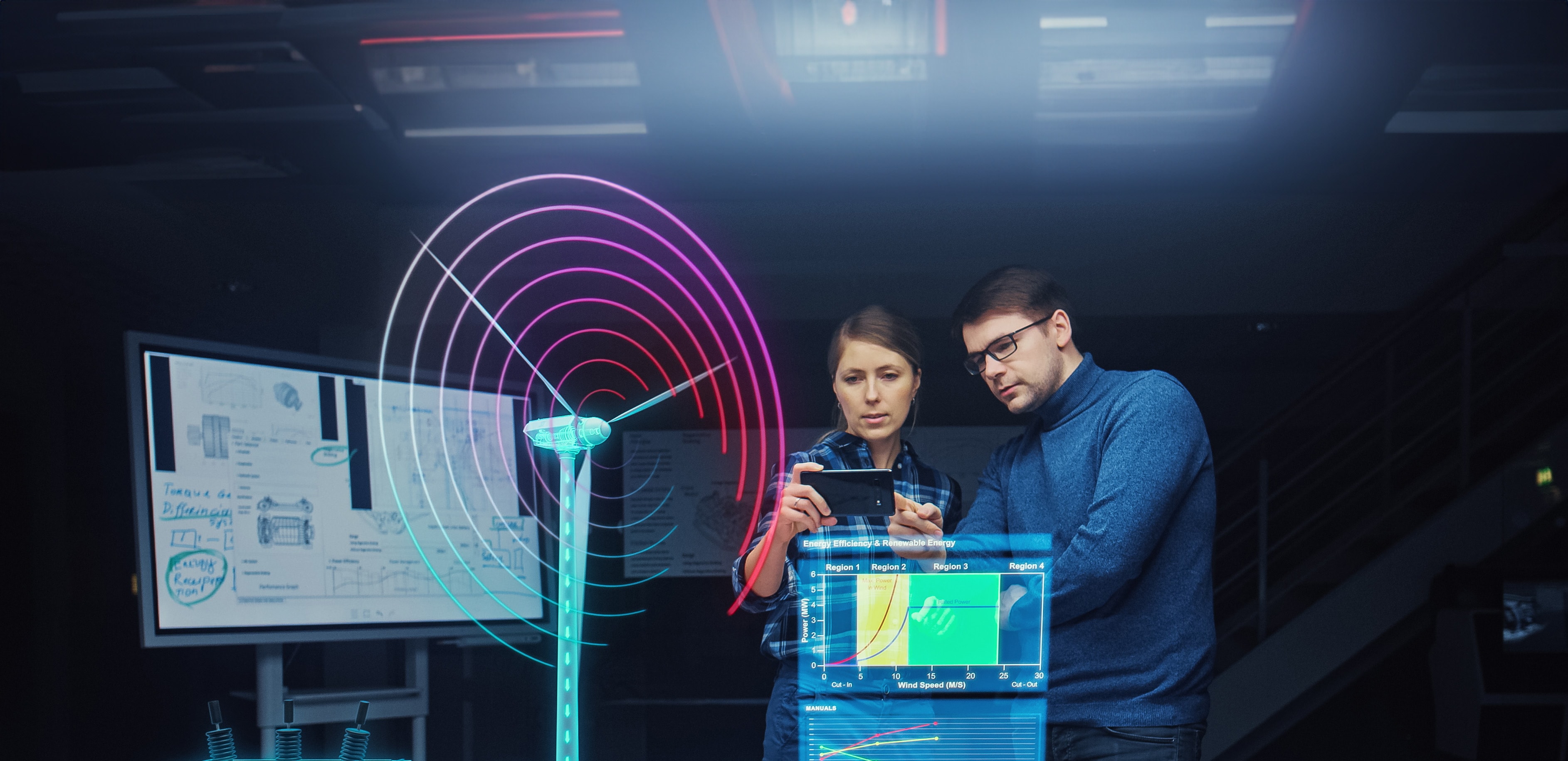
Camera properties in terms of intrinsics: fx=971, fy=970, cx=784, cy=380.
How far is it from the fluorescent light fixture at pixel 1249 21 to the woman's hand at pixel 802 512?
122 cm

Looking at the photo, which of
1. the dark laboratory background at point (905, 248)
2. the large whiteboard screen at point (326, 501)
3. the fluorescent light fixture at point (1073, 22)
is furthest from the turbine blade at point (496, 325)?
the fluorescent light fixture at point (1073, 22)

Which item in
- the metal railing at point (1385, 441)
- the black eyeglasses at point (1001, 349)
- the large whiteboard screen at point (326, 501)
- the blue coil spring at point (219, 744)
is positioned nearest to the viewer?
the blue coil spring at point (219, 744)

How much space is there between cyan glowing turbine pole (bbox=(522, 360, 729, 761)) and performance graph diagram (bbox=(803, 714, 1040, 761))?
0.38 meters

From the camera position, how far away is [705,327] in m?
3.08

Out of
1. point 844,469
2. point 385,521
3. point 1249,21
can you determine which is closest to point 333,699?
point 385,521

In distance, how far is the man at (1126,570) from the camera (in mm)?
1429

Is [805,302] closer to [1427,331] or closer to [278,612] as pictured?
[278,612]

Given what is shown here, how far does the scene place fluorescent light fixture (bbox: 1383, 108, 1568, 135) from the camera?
233 cm

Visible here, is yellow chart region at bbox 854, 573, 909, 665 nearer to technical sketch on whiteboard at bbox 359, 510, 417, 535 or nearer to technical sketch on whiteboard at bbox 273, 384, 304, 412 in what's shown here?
technical sketch on whiteboard at bbox 359, 510, 417, 535

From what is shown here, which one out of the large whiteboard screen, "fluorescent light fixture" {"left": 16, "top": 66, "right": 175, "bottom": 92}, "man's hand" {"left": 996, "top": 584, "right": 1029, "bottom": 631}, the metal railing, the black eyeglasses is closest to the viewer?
"man's hand" {"left": 996, "top": 584, "right": 1029, "bottom": 631}

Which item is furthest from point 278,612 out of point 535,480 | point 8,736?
point 8,736

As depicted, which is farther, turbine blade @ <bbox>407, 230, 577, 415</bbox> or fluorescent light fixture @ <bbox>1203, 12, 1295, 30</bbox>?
fluorescent light fixture @ <bbox>1203, 12, 1295, 30</bbox>

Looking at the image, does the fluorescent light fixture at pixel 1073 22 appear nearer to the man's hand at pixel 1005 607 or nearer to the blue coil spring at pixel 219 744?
the man's hand at pixel 1005 607

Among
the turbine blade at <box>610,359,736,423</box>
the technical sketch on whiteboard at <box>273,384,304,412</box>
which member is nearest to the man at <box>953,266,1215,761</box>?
the turbine blade at <box>610,359,736,423</box>
